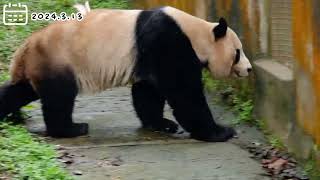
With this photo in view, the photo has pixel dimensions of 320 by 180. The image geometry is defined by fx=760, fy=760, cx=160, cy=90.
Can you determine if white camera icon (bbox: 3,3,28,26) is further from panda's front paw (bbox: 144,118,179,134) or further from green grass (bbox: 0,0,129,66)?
panda's front paw (bbox: 144,118,179,134)

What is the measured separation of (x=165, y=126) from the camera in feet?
21.8

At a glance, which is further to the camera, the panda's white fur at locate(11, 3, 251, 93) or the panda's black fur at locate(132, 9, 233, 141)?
the panda's white fur at locate(11, 3, 251, 93)

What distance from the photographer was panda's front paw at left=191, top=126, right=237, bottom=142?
625 centimetres

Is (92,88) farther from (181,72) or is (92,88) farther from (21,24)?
(21,24)

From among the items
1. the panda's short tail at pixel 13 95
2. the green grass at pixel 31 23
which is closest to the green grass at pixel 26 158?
the panda's short tail at pixel 13 95

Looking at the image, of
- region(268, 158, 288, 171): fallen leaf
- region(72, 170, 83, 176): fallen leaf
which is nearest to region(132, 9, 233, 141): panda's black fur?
region(268, 158, 288, 171): fallen leaf

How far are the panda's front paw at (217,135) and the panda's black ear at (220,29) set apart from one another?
30.5 inches

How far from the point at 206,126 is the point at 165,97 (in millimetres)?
433

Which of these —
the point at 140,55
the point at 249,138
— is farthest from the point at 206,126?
the point at 140,55

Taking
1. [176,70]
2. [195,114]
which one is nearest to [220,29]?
[176,70]

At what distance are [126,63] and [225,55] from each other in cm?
85

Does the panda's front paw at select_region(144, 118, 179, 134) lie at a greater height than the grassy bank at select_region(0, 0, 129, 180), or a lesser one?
lesser

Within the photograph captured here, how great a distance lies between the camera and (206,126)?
6.23 meters
